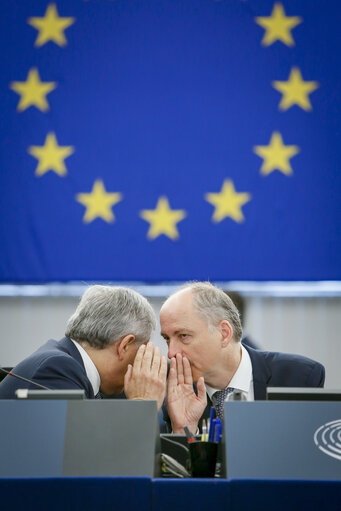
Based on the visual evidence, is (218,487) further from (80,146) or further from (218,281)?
(80,146)

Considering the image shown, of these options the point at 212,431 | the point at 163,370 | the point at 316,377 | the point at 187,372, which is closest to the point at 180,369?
the point at 187,372

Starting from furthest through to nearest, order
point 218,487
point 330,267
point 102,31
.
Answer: point 102,31
point 330,267
point 218,487

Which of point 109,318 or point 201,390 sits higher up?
point 109,318

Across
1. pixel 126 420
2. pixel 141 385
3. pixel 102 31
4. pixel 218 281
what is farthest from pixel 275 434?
pixel 102 31

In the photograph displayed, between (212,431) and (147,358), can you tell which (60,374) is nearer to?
(147,358)

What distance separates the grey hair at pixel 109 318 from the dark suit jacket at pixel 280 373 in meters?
0.32

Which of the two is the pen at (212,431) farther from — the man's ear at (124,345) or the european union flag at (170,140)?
the european union flag at (170,140)

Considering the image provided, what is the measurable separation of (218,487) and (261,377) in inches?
54.2

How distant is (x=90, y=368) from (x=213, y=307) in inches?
20.0

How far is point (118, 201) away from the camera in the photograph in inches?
170

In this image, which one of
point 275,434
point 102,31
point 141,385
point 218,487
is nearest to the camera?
point 218,487

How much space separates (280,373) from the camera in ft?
9.21

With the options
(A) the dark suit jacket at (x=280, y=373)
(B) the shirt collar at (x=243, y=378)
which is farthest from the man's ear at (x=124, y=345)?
(B) the shirt collar at (x=243, y=378)

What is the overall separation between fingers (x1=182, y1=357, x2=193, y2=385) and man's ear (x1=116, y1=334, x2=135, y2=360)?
0.21 m
